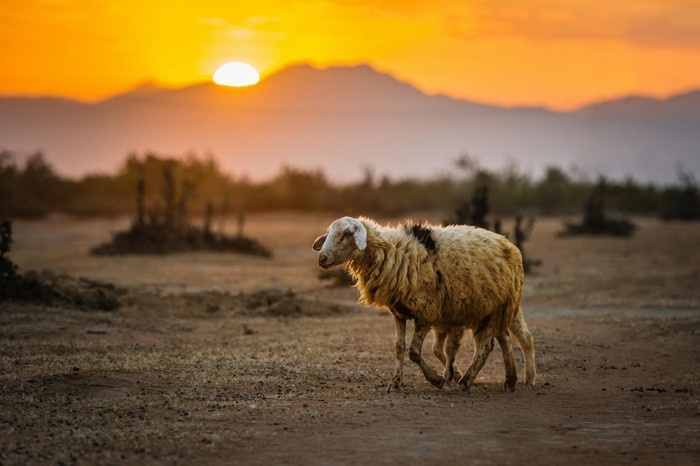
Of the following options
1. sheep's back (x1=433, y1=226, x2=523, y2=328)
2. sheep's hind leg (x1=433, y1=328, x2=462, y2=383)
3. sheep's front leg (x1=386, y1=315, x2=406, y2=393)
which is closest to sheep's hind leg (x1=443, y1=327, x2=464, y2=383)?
sheep's hind leg (x1=433, y1=328, x2=462, y2=383)

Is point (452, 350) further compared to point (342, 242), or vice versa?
point (452, 350)

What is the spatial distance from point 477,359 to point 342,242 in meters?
1.99

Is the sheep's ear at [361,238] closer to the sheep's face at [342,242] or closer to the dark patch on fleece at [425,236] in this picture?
the sheep's face at [342,242]

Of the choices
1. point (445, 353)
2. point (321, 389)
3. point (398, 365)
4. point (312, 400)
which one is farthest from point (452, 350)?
point (312, 400)

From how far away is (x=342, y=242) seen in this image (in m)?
11.6

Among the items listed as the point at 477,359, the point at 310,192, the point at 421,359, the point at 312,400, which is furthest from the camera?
the point at 310,192

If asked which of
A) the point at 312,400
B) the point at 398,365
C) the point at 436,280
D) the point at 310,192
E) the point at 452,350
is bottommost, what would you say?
the point at 312,400

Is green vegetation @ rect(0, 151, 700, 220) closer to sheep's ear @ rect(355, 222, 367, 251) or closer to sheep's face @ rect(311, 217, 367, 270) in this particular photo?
Result: sheep's face @ rect(311, 217, 367, 270)

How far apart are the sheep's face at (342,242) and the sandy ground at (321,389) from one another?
55.8 inches

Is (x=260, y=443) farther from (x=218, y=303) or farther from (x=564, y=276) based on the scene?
(x=564, y=276)

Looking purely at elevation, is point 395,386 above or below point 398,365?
below

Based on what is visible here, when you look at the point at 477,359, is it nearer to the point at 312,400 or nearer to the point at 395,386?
the point at 395,386

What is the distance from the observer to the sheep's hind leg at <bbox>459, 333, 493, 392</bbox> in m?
11.5

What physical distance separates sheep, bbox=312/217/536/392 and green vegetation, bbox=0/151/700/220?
38797 mm
